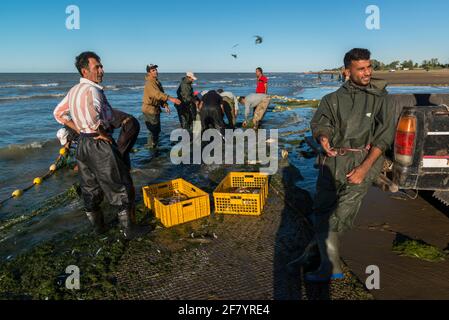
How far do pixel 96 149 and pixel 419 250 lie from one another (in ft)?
14.1

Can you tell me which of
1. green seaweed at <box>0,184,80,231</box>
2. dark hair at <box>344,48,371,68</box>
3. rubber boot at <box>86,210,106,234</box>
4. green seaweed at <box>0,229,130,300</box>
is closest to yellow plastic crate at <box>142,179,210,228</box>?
green seaweed at <box>0,229,130,300</box>

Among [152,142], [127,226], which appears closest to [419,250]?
[127,226]

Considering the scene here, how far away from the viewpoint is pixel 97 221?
434 cm

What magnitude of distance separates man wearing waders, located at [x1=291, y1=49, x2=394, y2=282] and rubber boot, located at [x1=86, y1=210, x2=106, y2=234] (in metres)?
2.95

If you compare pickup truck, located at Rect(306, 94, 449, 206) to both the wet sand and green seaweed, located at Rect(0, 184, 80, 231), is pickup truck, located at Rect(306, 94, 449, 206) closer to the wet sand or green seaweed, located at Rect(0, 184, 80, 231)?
green seaweed, located at Rect(0, 184, 80, 231)

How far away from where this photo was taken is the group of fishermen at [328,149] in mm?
2973

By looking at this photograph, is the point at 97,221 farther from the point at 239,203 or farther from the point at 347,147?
the point at 347,147

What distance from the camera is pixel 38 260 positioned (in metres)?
3.78

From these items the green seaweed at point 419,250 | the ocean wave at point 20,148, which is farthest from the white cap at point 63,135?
the green seaweed at point 419,250

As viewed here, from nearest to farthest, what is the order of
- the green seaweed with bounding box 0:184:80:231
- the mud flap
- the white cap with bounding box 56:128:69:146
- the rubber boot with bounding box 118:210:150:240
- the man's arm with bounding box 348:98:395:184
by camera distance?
the man's arm with bounding box 348:98:395:184 → the mud flap → the rubber boot with bounding box 118:210:150:240 → the green seaweed with bounding box 0:184:80:231 → the white cap with bounding box 56:128:69:146

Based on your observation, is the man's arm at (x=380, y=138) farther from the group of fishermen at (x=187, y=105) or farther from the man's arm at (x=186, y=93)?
the man's arm at (x=186, y=93)

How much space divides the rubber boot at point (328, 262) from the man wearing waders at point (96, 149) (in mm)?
2469

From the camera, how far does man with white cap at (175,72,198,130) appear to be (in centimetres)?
1048

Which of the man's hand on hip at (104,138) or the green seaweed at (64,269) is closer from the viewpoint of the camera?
the green seaweed at (64,269)
